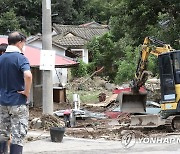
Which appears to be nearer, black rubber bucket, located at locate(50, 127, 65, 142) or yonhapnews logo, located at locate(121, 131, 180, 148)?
black rubber bucket, located at locate(50, 127, 65, 142)

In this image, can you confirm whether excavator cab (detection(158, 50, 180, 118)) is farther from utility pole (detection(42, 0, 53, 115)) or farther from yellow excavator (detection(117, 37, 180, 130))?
utility pole (detection(42, 0, 53, 115))

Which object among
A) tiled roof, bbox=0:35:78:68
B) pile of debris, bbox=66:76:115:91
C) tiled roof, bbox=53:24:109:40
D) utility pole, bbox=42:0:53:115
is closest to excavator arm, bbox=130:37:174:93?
tiled roof, bbox=0:35:78:68

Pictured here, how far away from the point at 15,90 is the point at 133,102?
11153 mm

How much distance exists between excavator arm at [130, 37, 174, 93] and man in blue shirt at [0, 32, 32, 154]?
9.61 metres

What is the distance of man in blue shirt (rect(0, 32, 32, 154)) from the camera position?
6203 mm

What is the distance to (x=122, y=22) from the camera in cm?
2283

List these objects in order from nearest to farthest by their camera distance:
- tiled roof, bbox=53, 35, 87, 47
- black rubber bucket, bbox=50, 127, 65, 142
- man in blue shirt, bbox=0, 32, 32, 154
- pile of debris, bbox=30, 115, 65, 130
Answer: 1. man in blue shirt, bbox=0, 32, 32, 154
2. black rubber bucket, bbox=50, 127, 65, 142
3. pile of debris, bbox=30, 115, 65, 130
4. tiled roof, bbox=53, 35, 87, 47

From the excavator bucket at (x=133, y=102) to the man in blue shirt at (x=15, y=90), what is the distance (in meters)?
10.8

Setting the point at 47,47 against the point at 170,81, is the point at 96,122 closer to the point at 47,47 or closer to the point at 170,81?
the point at 170,81

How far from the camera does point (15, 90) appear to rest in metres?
6.25

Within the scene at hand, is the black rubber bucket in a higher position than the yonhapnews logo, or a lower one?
higher

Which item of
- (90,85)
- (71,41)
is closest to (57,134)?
(90,85)

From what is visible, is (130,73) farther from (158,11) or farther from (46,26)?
(46,26)

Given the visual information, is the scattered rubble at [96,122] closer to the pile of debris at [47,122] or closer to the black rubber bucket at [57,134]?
the pile of debris at [47,122]
